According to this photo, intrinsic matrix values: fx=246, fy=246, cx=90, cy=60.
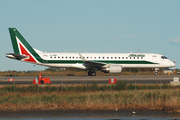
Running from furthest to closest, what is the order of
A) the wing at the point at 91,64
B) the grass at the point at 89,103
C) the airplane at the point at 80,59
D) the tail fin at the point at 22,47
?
the tail fin at the point at 22,47, the airplane at the point at 80,59, the wing at the point at 91,64, the grass at the point at 89,103

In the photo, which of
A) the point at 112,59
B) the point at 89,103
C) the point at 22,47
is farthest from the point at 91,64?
the point at 89,103

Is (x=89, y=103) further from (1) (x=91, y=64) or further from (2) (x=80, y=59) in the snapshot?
(2) (x=80, y=59)

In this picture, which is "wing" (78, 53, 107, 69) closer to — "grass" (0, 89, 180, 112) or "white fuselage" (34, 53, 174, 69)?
"white fuselage" (34, 53, 174, 69)

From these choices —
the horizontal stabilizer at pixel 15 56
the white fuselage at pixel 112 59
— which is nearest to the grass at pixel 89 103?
the horizontal stabilizer at pixel 15 56

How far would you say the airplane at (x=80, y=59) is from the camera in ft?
136

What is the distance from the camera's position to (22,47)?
42.2m

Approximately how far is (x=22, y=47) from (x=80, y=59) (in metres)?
10.2

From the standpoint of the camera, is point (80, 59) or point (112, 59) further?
point (112, 59)

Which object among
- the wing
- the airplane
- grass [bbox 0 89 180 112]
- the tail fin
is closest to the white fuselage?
the airplane

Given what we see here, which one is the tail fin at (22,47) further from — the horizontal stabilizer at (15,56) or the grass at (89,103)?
the grass at (89,103)

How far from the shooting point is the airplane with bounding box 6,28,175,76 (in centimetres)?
4156

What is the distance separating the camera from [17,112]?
1473 centimetres

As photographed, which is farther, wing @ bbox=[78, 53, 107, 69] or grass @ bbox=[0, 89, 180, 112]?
wing @ bbox=[78, 53, 107, 69]

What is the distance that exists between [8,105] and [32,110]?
2.19 metres
